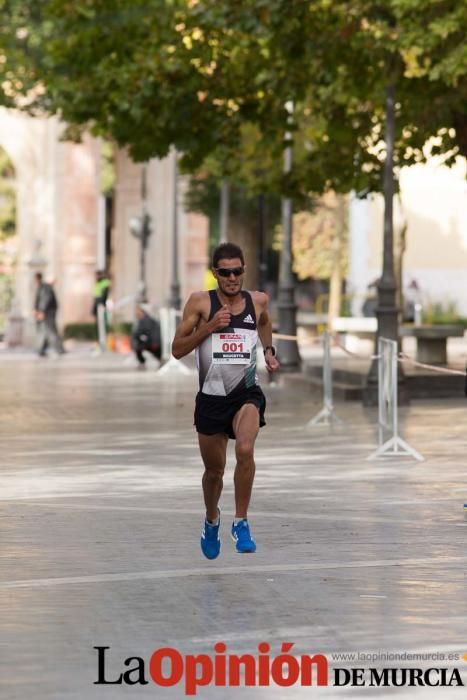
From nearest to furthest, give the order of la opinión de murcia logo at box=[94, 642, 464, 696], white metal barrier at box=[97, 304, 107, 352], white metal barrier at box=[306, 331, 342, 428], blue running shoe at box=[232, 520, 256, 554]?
la opinión de murcia logo at box=[94, 642, 464, 696] → blue running shoe at box=[232, 520, 256, 554] → white metal barrier at box=[306, 331, 342, 428] → white metal barrier at box=[97, 304, 107, 352]

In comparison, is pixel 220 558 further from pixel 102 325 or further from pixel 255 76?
pixel 102 325

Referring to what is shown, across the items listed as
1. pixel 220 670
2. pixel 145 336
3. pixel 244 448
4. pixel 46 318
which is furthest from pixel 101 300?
pixel 220 670

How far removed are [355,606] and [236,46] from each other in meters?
20.0

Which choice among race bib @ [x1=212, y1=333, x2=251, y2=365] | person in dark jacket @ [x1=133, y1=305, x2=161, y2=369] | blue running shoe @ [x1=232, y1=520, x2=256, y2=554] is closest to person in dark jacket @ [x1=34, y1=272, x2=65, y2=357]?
person in dark jacket @ [x1=133, y1=305, x2=161, y2=369]

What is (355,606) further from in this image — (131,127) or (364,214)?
(364,214)

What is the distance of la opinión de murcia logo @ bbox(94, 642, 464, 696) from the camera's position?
810 cm

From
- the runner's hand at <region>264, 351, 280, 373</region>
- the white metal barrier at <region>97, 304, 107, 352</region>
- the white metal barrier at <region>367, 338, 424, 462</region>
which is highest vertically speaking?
the runner's hand at <region>264, 351, 280, 373</region>

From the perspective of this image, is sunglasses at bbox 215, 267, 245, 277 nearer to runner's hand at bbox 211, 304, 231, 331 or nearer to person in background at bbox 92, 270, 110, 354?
runner's hand at bbox 211, 304, 231, 331

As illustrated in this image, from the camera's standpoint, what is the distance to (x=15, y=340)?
52.7 meters

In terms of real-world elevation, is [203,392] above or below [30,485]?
above

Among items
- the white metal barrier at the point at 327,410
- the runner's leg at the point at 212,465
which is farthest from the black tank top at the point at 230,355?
the white metal barrier at the point at 327,410

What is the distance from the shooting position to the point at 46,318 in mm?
44312

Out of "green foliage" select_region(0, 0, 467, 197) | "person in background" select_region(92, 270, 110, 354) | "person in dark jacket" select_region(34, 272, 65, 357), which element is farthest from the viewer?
"person in background" select_region(92, 270, 110, 354)

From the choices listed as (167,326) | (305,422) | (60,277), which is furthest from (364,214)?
(305,422)
